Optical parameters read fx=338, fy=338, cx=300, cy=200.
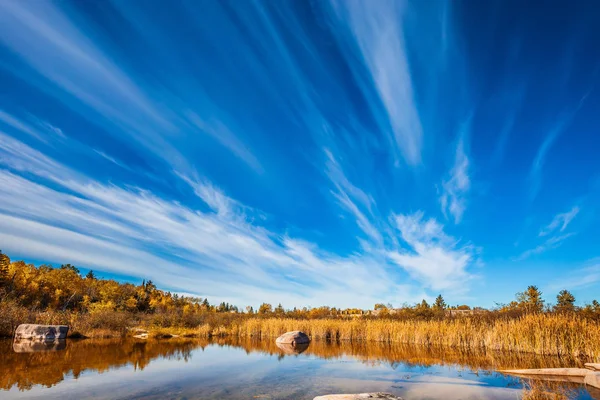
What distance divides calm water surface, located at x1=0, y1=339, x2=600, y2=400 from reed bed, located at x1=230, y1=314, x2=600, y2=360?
1.44 m

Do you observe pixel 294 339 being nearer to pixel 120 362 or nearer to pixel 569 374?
pixel 120 362

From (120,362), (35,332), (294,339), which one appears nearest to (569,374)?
(120,362)

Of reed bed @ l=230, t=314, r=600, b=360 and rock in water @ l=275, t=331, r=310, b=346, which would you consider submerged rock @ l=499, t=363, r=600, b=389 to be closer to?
reed bed @ l=230, t=314, r=600, b=360

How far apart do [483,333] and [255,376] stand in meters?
15.9

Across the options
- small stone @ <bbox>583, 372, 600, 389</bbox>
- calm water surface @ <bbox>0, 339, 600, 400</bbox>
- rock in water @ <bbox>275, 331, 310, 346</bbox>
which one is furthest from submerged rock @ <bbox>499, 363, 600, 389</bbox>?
rock in water @ <bbox>275, 331, 310, 346</bbox>

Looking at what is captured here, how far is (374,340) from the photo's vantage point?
29109 mm

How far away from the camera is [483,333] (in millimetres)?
21453

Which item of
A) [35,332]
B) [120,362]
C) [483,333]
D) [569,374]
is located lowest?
[120,362]

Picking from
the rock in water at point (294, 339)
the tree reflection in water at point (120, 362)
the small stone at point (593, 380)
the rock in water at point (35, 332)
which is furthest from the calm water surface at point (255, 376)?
the rock in water at point (294, 339)

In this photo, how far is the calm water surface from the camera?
31.7ft

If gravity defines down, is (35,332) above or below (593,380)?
below

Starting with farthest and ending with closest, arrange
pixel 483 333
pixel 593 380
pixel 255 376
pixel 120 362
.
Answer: pixel 483 333 → pixel 120 362 → pixel 255 376 → pixel 593 380

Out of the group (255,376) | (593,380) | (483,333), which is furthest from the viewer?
(483,333)

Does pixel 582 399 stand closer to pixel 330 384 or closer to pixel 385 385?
pixel 385 385
